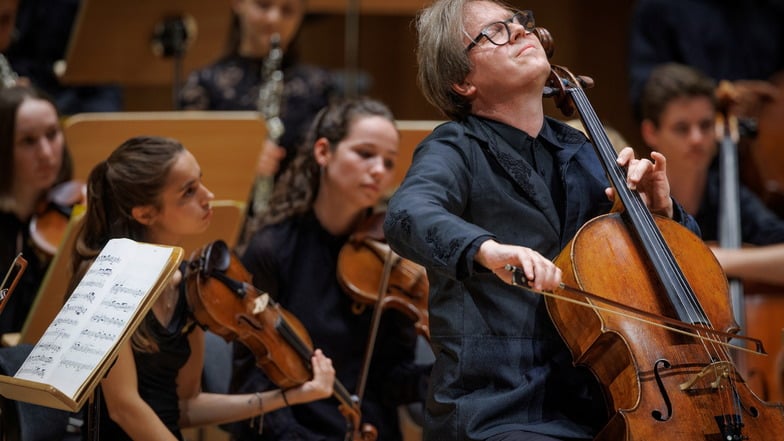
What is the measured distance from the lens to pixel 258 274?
8.18ft

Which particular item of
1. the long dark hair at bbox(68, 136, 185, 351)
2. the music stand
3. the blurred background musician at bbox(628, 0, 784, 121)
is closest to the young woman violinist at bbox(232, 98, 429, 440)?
the long dark hair at bbox(68, 136, 185, 351)

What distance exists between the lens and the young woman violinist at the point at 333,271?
97.0 inches

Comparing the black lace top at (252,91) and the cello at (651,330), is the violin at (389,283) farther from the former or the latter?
the black lace top at (252,91)

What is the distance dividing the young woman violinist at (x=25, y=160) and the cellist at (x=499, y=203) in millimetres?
1334

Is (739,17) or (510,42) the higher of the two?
(510,42)

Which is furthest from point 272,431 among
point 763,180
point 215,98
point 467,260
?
point 763,180

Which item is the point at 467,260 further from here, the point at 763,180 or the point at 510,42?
the point at 763,180

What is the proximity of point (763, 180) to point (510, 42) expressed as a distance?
214 cm

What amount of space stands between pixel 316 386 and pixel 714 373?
0.88m

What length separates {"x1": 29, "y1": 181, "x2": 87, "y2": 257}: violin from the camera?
2.69 metres

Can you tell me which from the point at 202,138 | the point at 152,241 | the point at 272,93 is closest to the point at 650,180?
the point at 152,241

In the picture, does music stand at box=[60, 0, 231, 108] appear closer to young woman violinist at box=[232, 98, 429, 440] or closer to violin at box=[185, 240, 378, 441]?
young woman violinist at box=[232, 98, 429, 440]

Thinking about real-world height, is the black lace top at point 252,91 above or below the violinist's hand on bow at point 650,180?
below

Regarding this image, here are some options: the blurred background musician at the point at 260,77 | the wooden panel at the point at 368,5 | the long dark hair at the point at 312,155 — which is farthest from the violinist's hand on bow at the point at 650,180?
the wooden panel at the point at 368,5
